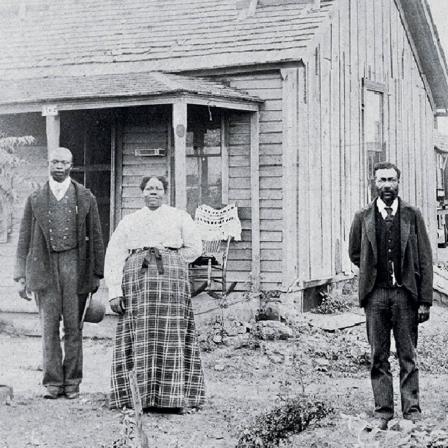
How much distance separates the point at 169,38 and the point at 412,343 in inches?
325

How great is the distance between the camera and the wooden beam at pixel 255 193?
11648 millimetres

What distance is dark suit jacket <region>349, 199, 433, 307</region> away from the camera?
6004 mm

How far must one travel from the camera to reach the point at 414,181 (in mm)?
16172

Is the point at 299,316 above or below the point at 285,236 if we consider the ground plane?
below

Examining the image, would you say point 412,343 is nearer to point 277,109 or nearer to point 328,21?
point 277,109

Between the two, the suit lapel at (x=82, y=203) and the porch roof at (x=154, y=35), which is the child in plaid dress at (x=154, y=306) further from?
the porch roof at (x=154, y=35)

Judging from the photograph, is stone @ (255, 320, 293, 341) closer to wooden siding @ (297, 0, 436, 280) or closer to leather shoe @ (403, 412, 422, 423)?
wooden siding @ (297, 0, 436, 280)

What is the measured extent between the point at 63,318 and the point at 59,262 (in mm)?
493

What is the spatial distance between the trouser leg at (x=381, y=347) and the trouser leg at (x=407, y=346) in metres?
0.08

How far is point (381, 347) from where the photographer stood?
20.0ft

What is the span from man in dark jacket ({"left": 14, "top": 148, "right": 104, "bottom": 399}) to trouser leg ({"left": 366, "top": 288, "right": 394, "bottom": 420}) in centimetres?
243

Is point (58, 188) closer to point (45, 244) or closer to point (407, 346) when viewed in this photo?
point (45, 244)

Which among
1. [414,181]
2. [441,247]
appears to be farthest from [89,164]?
[441,247]

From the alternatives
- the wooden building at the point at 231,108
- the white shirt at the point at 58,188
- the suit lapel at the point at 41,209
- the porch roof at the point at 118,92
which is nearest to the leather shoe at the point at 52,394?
the suit lapel at the point at 41,209
